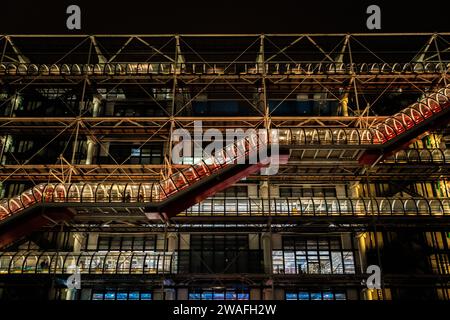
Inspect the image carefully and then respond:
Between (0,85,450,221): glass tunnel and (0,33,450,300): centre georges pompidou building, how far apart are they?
0.19 ft

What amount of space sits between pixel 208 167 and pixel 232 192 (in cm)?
584

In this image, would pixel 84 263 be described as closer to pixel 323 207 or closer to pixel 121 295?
pixel 121 295

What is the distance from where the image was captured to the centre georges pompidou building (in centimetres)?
1669

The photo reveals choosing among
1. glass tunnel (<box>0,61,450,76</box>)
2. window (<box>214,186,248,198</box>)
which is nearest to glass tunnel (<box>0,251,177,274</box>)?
window (<box>214,186,248,198</box>)

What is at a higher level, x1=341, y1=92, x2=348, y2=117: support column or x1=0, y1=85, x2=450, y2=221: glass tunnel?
x1=341, y1=92, x2=348, y2=117: support column

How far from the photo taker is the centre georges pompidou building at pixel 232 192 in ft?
54.7

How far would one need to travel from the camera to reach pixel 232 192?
72.3 ft

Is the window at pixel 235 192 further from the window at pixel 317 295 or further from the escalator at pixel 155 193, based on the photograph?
the window at pixel 317 295

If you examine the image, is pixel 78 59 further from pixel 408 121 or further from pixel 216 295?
pixel 408 121

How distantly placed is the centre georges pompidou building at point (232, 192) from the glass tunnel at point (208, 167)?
0.06m

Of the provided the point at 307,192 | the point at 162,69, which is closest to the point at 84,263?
the point at 162,69

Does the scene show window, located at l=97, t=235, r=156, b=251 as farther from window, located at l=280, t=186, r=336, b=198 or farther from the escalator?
window, located at l=280, t=186, r=336, b=198

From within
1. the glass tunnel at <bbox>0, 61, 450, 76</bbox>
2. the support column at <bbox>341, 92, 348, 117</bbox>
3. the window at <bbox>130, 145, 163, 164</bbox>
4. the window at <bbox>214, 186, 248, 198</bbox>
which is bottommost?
the window at <bbox>214, 186, 248, 198</bbox>

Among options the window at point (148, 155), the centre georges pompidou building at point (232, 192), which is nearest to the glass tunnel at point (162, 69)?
the centre georges pompidou building at point (232, 192)
